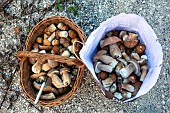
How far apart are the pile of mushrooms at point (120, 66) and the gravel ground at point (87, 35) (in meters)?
0.28

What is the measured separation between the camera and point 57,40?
1590 mm

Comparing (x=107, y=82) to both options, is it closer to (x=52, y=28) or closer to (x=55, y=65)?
(x=55, y=65)

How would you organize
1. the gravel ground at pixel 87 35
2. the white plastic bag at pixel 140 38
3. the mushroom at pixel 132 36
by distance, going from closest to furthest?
the white plastic bag at pixel 140 38, the mushroom at pixel 132 36, the gravel ground at pixel 87 35

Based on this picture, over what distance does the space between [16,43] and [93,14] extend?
433mm

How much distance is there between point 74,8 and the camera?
1.80 meters

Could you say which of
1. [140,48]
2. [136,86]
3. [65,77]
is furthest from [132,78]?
[65,77]

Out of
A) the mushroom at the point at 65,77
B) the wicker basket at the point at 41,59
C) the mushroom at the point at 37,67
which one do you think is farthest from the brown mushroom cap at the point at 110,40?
the mushroom at the point at 37,67

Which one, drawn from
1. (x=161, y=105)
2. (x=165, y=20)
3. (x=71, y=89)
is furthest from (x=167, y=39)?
(x=71, y=89)

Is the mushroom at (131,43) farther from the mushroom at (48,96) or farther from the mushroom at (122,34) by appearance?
the mushroom at (48,96)

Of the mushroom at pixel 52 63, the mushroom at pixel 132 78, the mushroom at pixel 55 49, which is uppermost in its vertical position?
the mushroom at pixel 55 49

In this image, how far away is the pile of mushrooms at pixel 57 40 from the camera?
1.58 metres

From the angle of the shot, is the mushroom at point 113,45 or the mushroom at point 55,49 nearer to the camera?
the mushroom at point 113,45

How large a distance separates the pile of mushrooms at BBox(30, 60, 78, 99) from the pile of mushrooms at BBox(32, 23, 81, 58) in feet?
0.21

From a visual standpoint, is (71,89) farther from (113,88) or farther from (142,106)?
(142,106)
